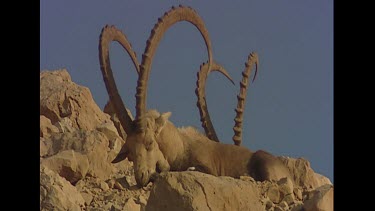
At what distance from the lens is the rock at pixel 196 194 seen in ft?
16.7

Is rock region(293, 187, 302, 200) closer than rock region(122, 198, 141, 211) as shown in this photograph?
No

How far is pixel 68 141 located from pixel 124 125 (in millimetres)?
802

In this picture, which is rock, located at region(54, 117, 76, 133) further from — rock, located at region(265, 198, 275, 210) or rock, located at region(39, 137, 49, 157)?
rock, located at region(265, 198, 275, 210)

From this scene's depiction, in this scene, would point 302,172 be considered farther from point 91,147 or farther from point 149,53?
point 91,147

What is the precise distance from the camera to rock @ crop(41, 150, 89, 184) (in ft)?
26.1

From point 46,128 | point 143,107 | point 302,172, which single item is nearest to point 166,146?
point 143,107

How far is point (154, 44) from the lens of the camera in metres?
9.41

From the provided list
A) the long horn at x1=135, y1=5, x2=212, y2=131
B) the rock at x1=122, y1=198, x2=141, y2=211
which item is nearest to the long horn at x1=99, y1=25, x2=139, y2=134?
the long horn at x1=135, y1=5, x2=212, y2=131

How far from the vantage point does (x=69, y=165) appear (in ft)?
26.4

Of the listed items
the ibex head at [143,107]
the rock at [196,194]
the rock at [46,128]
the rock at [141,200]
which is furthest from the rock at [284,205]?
the rock at [46,128]

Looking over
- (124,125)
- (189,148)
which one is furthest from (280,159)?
(124,125)

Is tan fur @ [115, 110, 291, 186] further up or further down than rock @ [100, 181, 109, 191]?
further up

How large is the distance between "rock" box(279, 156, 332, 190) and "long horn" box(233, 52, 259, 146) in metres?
1.81
